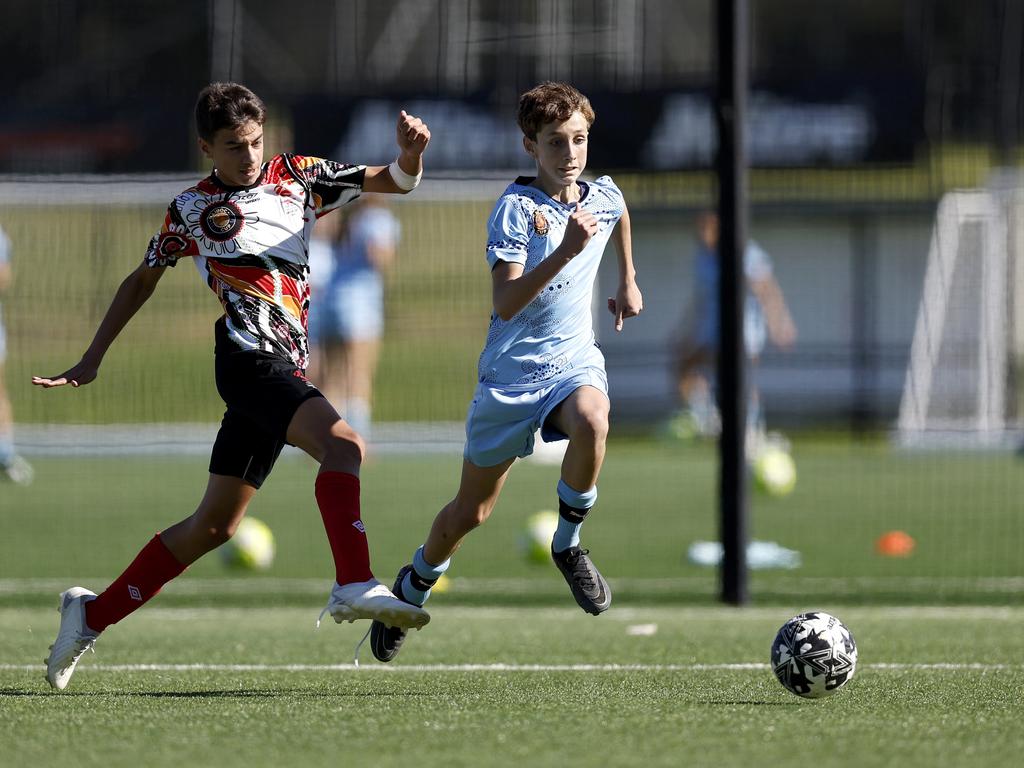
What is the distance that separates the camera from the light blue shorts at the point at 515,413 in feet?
19.3

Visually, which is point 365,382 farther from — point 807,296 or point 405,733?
point 405,733

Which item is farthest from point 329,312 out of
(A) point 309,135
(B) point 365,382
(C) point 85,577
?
(C) point 85,577

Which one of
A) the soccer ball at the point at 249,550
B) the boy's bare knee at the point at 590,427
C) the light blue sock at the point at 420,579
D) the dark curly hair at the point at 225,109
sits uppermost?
the dark curly hair at the point at 225,109

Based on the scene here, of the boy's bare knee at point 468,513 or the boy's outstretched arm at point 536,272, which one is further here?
the boy's bare knee at point 468,513

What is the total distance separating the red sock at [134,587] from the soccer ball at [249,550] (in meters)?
4.02

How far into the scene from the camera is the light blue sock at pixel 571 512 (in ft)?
19.5

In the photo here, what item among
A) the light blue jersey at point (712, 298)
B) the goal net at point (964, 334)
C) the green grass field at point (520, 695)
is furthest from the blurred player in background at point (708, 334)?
the green grass field at point (520, 695)

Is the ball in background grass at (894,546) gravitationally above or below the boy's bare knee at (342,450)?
below

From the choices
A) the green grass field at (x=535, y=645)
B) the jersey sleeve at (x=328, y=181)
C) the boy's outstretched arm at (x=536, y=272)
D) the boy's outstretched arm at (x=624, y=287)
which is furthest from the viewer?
the boy's outstretched arm at (x=624, y=287)

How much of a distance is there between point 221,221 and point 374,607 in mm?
1531

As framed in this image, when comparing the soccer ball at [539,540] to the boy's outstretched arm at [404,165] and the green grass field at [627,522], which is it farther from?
the boy's outstretched arm at [404,165]

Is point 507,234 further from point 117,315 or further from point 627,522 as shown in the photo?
point 627,522

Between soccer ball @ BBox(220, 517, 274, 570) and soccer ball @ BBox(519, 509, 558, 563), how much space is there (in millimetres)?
1615

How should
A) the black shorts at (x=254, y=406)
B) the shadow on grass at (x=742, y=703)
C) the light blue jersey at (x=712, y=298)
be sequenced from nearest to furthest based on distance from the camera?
the shadow on grass at (x=742, y=703) < the black shorts at (x=254, y=406) < the light blue jersey at (x=712, y=298)
